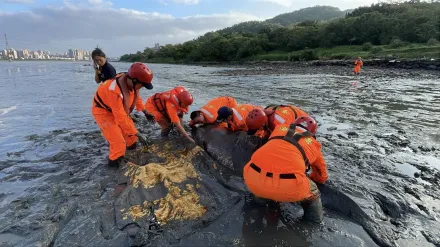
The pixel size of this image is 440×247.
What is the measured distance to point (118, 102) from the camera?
5.29 meters

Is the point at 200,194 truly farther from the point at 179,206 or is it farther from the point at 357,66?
the point at 357,66

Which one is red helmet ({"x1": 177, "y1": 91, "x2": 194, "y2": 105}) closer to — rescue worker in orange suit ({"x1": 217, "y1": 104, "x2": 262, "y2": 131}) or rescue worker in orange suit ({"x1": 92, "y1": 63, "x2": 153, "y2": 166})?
rescue worker in orange suit ({"x1": 217, "y1": 104, "x2": 262, "y2": 131})

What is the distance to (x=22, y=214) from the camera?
405cm

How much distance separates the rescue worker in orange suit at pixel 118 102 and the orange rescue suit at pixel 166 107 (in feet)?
3.32

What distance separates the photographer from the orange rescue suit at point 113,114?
5.32 meters

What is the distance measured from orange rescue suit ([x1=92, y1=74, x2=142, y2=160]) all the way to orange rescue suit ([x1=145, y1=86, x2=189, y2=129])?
1.05 meters

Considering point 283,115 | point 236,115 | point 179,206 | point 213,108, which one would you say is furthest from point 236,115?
point 179,206

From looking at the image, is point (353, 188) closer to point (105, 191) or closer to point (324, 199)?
point (324, 199)

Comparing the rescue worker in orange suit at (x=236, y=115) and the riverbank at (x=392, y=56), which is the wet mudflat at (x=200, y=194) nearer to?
the rescue worker in orange suit at (x=236, y=115)

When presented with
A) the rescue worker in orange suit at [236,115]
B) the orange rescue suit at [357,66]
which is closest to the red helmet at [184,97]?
the rescue worker in orange suit at [236,115]

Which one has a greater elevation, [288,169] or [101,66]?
[101,66]

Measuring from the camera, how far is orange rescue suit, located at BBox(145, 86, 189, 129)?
260 inches

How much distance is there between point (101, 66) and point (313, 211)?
6.10 meters

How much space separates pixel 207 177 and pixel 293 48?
217 ft
